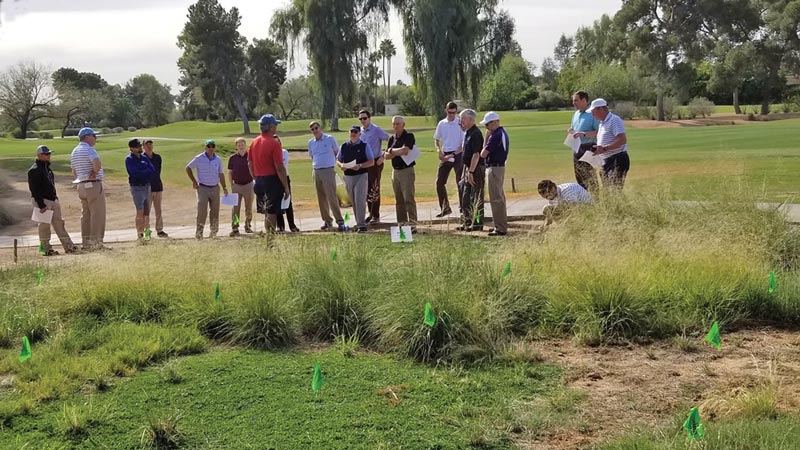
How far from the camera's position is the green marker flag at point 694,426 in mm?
3547

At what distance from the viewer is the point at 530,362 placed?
507 centimetres

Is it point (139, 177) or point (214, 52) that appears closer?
point (139, 177)

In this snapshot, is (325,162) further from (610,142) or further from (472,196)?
(610,142)

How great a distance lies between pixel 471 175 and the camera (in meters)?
10.5

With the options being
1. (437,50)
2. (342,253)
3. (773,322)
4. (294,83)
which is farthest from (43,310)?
(294,83)

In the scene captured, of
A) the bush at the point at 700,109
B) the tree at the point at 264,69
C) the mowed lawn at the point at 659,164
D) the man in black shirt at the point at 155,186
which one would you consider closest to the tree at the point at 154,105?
the tree at the point at 264,69

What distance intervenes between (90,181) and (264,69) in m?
71.1

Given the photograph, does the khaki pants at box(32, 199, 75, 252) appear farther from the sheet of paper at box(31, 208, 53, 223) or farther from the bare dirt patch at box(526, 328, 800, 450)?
the bare dirt patch at box(526, 328, 800, 450)

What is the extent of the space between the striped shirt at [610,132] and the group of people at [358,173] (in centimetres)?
1

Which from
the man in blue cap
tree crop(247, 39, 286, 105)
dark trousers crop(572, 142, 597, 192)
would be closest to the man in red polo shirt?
the man in blue cap

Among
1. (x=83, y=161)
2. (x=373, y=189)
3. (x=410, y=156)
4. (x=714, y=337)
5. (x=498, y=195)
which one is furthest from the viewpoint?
(x=373, y=189)

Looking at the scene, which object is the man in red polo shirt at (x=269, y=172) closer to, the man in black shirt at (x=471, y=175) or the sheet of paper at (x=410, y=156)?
the sheet of paper at (x=410, y=156)

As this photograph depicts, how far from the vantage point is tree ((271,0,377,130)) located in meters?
44.6

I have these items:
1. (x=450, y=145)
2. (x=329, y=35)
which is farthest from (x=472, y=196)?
(x=329, y=35)
